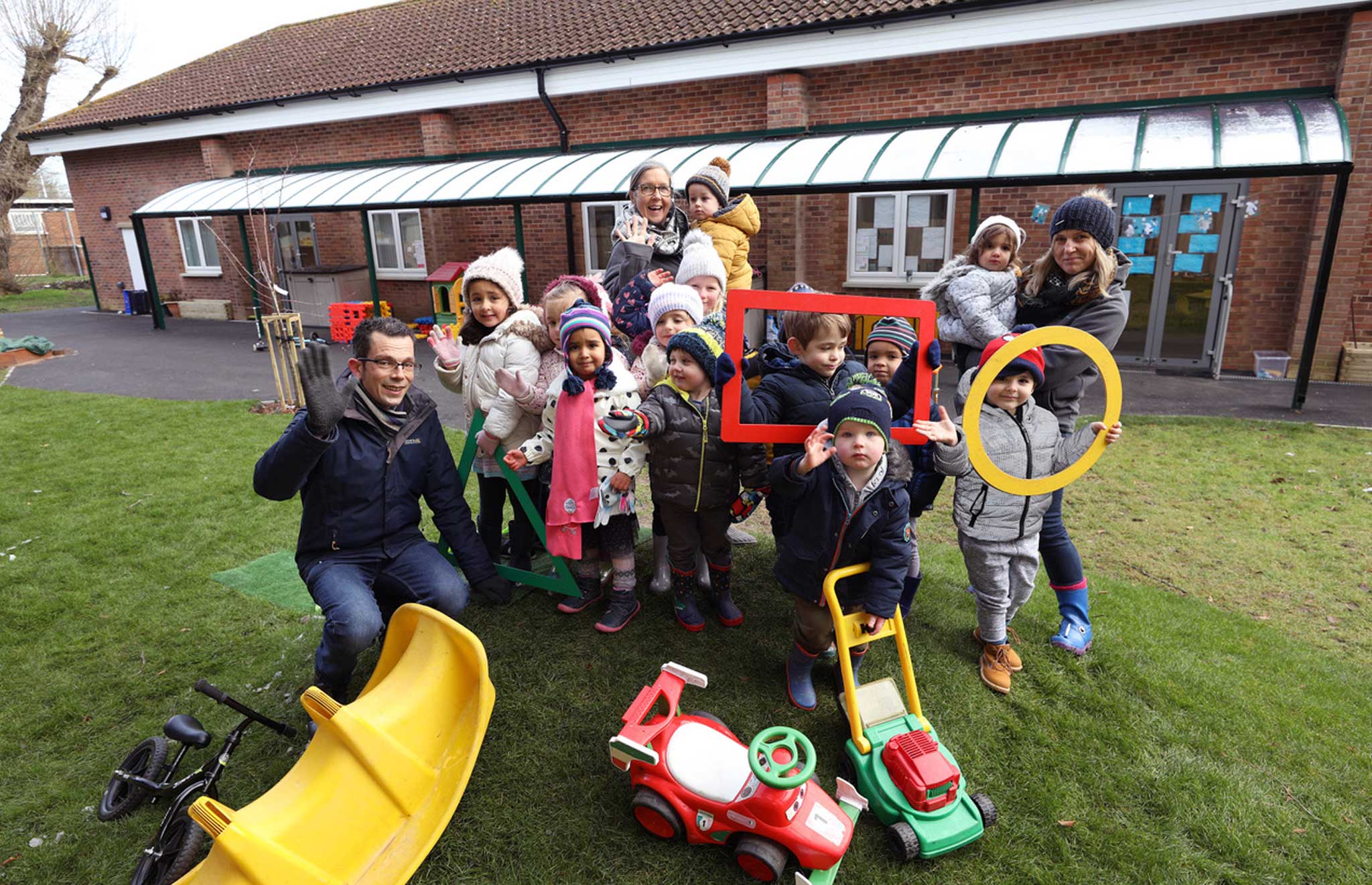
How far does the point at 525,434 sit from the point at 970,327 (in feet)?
7.47

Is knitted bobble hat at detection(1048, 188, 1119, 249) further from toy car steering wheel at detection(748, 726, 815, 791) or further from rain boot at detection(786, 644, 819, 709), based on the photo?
toy car steering wheel at detection(748, 726, 815, 791)

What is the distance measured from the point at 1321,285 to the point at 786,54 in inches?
310

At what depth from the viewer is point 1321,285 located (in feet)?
24.7

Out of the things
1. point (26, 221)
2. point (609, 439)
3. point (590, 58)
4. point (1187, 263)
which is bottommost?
point (609, 439)

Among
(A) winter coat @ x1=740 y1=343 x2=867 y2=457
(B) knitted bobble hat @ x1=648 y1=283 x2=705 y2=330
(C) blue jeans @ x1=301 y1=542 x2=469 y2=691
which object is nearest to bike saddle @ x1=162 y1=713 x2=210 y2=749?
(C) blue jeans @ x1=301 y1=542 x2=469 y2=691

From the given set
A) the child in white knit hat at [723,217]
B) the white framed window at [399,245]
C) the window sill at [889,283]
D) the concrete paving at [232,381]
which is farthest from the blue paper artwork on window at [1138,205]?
the white framed window at [399,245]

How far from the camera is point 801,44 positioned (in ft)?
37.0

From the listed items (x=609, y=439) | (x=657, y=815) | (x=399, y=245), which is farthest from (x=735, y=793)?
(x=399, y=245)

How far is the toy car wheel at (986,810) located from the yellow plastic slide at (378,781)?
5.74 feet

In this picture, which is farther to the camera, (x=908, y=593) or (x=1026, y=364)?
(x=908, y=593)

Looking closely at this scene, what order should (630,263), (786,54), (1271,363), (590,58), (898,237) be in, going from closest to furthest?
(630,263), (1271,363), (786,54), (898,237), (590,58)

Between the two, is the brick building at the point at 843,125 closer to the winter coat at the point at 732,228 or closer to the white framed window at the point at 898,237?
the white framed window at the point at 898,237

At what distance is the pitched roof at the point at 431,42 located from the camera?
12.0m

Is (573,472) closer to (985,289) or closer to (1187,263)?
(985,289)
